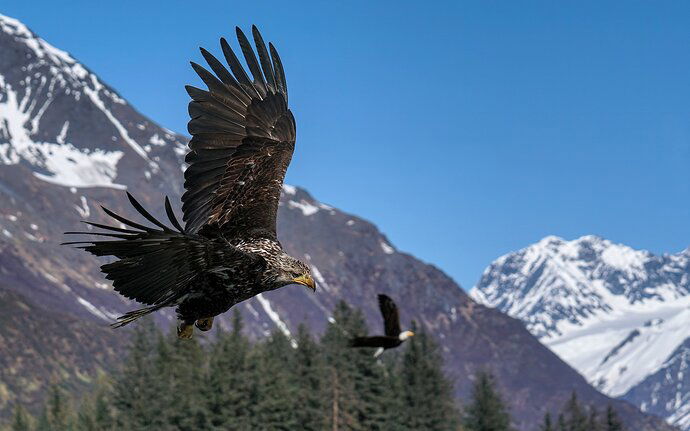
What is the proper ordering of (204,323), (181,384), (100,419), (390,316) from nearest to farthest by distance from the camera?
(204,323) → (390,316) → (181,384) → (100,419)

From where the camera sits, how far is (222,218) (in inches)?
518

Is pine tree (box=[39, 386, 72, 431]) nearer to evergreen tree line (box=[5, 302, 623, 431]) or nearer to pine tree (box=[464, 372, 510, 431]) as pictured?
evergreen tree line (box=[5, 302, 623, 431])

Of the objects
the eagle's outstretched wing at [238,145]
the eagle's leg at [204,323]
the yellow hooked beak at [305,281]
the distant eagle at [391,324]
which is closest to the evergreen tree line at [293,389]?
the distant eagle at [391,324]

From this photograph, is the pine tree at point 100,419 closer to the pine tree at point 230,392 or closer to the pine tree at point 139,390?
the pine tree at point 139,390

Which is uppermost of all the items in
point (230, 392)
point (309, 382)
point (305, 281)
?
point (309, 382)

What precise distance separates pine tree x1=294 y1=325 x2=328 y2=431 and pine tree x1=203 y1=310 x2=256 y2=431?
5155mm

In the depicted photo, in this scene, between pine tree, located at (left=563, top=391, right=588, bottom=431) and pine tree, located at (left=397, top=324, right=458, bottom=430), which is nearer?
pine tree, located at (left=397, top=324, right=458, bottom=430)

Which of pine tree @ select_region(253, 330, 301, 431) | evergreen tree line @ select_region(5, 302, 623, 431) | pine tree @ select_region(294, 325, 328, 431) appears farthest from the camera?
pine tree @ select_region(294, 325, 328, 431)

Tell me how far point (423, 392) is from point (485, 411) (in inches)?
240

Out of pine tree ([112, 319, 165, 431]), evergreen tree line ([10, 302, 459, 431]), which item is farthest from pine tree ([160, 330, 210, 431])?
pine tree ([112, 319, 165, 431])

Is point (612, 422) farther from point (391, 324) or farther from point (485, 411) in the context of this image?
point (391, 324)

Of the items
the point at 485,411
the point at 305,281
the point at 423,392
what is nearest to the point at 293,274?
the point at 305,281

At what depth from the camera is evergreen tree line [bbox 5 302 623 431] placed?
62.7 metres

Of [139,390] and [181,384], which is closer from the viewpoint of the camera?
[181,384]
